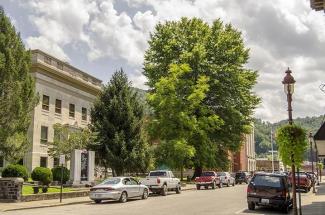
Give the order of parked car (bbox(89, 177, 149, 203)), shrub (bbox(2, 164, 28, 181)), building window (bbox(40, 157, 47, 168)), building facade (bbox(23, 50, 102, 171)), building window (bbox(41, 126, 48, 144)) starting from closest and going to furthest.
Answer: parked car (bbox(89, 177, 149, 203)) < shrub (bbox(2, 164, 28, 181)) < building facade (bbox(23, 50, 102, 171)) < building window (bbox(40, 157, 47, 168)) < building window (bbox(41, 126, 48, 144))

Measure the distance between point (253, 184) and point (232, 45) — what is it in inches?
1409

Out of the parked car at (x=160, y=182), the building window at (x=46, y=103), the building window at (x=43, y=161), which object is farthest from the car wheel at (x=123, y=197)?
the building window at (x=46, y=103)

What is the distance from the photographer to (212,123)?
4900 cm

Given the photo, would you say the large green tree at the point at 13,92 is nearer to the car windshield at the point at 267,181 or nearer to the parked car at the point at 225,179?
the car windshield at the point at 267,181

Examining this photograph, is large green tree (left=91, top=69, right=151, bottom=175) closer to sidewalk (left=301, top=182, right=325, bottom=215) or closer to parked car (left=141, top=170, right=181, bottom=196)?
parked car (left=141, top=170, right=181, bottom=196)

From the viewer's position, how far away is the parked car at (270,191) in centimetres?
2028

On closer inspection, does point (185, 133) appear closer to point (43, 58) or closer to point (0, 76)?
point (43, 58)

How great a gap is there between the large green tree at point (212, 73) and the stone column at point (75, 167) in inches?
675

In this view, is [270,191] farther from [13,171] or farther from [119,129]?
[119,129]

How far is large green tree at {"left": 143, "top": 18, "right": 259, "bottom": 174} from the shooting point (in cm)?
5159

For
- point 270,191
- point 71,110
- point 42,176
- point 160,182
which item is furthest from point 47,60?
point 270,191

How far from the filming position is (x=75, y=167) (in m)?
34.2

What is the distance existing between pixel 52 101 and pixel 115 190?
25.9 meters

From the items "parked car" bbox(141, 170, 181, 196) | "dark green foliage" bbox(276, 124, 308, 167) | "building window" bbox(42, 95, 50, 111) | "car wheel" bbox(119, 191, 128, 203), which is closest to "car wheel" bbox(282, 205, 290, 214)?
"dark green foliage" bbox(276, 124, 308, 167)
